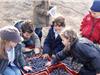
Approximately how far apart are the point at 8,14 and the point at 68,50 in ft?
12.2

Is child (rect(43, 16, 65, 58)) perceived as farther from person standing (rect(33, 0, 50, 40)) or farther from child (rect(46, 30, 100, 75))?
child (rect(46, 30, 100, 75))

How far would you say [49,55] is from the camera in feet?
17.2

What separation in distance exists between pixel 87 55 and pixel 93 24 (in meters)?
0.80

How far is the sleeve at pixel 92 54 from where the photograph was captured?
165 inches

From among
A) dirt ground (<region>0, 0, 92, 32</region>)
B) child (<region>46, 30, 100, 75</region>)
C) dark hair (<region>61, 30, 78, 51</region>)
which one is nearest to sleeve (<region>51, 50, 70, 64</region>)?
child (<region>46, 30, 100, 75</region>)

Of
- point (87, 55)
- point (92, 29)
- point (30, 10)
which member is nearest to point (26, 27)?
point (92, 29)

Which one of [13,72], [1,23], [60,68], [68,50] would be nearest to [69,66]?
[60,68]

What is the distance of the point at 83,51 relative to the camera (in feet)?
13.9

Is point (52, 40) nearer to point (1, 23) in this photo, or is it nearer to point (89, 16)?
point (89, 16)

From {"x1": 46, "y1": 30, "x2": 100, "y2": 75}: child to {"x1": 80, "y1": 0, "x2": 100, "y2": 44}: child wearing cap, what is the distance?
563 mm

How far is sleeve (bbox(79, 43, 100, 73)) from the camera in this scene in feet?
13.7

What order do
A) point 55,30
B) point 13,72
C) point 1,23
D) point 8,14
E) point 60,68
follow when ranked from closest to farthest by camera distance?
point 13,72, point 60,68, point 55,30, point 1,23, point 8,14

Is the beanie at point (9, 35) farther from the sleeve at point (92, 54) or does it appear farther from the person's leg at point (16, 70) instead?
the sleeve at point (92, 54)

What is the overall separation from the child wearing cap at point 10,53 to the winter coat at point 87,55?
69 centimetres
